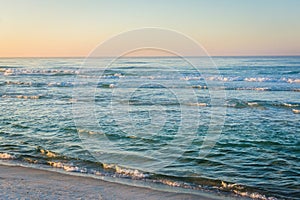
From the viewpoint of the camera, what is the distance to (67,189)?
23.9 feet

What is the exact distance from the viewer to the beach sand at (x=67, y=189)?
6902 mm

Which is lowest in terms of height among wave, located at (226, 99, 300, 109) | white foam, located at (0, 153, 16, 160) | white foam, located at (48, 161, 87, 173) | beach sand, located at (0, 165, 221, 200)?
beach sand, located at (0, 165, 221, 200)

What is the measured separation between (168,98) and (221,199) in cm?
1550

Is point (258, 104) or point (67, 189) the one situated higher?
point (258, 104)

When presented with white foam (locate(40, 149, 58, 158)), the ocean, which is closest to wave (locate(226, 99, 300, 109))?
the ocean

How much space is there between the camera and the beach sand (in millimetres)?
6902

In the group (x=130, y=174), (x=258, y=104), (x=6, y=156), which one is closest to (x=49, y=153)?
(x=6, y=156)

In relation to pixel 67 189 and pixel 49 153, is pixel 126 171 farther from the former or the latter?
pixel 49 153

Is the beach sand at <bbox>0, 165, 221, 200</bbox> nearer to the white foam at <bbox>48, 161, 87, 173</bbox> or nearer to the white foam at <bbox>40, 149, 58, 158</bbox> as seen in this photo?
the white foam at <bbox>48, 161, 87, 173</bbox>

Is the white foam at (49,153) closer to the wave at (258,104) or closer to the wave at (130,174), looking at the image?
the wave at (130,174)

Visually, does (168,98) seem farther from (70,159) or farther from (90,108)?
(70,159)

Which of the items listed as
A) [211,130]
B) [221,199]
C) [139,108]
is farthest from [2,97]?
[221,199]

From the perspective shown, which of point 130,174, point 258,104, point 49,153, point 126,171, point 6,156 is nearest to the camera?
point 130,174

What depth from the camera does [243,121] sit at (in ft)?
48.9
